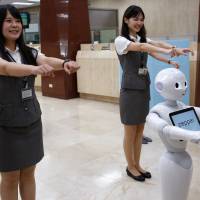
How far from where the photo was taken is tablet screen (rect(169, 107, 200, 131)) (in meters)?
1.75

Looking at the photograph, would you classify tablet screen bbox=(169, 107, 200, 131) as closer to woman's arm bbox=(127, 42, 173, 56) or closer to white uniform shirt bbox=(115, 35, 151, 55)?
woman's arm bbox=(127, 42, 173, 56)

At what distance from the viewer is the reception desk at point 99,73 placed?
6119 millimetres

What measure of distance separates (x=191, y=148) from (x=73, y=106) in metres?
3.11

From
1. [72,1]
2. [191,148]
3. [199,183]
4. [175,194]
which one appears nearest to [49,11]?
[72,1]

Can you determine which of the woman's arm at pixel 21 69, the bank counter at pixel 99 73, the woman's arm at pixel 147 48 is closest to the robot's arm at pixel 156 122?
the woman's arm at pixel 147 48

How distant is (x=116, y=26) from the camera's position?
1175 centimetres

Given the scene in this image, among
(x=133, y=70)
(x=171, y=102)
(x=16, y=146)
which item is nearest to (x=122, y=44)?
(x=133, y=70)

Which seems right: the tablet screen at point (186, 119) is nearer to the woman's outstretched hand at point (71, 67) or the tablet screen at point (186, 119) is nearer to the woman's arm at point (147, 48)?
the woman's arm at point (147, 48)

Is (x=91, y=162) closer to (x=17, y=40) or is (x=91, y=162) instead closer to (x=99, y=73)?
(x=17, y=40)

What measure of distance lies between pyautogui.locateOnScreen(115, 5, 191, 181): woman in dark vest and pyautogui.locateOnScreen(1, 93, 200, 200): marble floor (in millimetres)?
230

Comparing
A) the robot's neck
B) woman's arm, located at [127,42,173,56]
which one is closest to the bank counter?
woman's arm, located at [127,42,173,56]

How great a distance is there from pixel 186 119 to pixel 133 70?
0.86 metres

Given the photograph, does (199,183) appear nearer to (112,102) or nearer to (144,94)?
(144,94)

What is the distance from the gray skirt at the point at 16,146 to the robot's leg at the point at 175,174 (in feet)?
2.59
